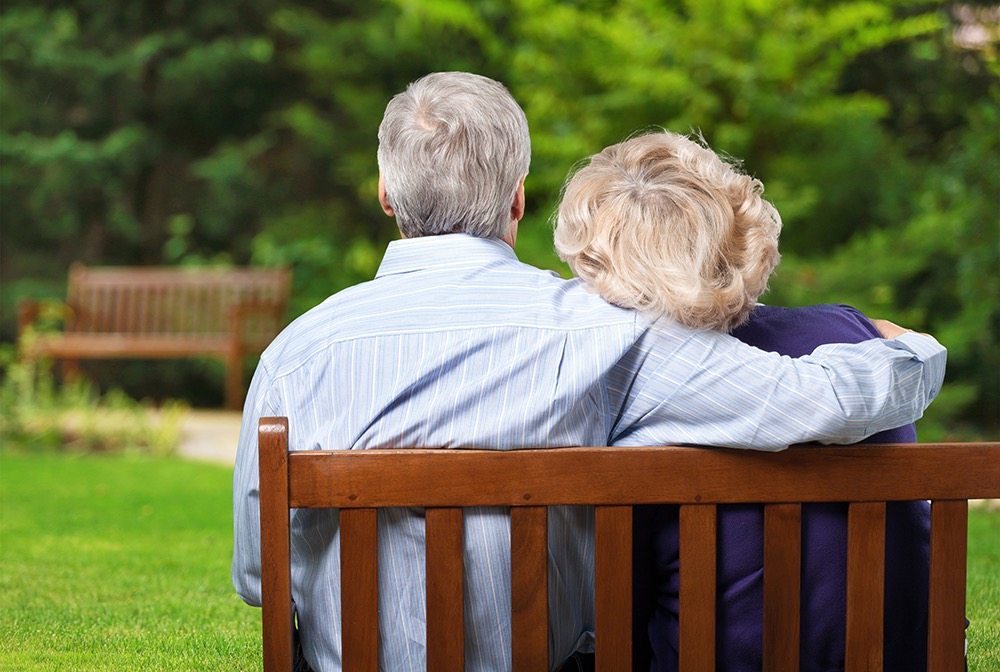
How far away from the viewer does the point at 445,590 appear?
6.02 feet

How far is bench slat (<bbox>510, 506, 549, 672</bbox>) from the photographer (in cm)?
181

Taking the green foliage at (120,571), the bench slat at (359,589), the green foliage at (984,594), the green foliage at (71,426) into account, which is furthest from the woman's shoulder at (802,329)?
the green foliage at (71,426)

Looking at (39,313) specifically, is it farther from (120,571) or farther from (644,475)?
(644,475)

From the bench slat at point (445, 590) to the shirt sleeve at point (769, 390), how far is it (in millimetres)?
343

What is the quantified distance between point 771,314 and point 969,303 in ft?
20.5

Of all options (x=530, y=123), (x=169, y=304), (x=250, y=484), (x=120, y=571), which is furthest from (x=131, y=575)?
(x=169, y=304)

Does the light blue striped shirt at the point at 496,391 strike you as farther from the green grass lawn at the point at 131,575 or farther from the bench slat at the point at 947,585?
the green grass lawn at the point at 131,575

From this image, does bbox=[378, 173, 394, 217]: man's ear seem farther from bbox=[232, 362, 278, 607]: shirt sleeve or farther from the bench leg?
the bench leg

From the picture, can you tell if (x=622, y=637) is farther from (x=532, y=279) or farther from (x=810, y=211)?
(x=810, y=211)

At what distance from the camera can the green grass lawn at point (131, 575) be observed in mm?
2916

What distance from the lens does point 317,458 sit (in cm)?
176

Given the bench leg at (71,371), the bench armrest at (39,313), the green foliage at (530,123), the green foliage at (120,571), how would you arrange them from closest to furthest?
the green foliage at (120,571), the green foliage at (530,123), the bench armrest at (39,313), the bench leg at (71,371)

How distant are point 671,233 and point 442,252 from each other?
0.37 m

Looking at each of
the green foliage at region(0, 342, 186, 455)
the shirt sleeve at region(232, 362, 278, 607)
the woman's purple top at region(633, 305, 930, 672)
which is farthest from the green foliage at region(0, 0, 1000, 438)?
the shirt sleeve at region(232, 362, 278, 607)
